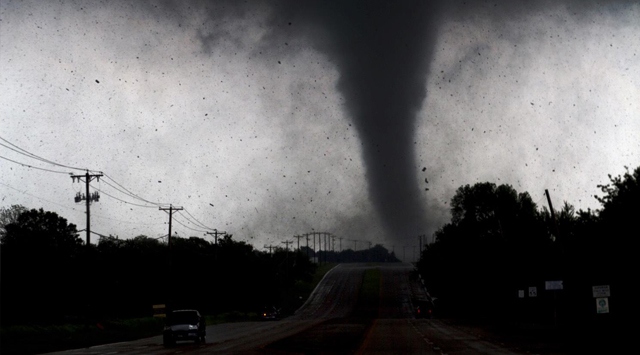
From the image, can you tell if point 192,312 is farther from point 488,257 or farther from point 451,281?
point 451,281

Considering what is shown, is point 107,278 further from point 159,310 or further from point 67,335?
point 67,335

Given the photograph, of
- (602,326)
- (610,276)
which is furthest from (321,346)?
(610,276)

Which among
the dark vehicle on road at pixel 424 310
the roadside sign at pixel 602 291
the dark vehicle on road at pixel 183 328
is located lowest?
the dark vehicle on road at pixel 424 310

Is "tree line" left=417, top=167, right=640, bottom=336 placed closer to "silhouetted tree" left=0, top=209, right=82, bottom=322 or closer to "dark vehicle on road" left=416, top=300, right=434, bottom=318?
"dark vehicle on road" left=416, top=300, right=434, bottom=318

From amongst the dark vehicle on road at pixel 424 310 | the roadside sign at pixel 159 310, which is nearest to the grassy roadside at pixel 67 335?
the roadside sign at pixel 159 310

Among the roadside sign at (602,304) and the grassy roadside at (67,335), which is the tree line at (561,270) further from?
the grassy roadside at (67,335)

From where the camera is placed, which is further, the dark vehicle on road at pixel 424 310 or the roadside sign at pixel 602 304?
the dark vehicle on road at pixel 424 310

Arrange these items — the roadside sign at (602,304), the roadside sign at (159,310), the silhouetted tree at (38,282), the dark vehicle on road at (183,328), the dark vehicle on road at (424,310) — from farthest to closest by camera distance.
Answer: the dark vehicle on road at (424,310), the silhouetted tree at (38,282), the roadside sign at (159,310), the dark vehicle on road at (183,328), the roadside sign at (602,304)
